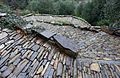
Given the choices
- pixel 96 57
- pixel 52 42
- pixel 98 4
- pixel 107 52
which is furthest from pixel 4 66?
pixel 98 4

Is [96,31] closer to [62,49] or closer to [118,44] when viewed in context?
[118,44]

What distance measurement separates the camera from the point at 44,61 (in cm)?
448

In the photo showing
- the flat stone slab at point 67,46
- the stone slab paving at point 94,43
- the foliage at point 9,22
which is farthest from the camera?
the stone slab paving at point 94,43

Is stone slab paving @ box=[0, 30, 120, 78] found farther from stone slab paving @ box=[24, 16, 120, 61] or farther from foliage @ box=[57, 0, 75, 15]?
foliage @ box=[57, 0, 75, 15]

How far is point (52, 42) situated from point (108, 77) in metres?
1.73

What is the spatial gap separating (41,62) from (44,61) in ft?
0.30

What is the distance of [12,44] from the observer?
15.4 feet

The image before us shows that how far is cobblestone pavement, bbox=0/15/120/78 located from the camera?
13.3ft

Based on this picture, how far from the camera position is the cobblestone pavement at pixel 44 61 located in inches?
159

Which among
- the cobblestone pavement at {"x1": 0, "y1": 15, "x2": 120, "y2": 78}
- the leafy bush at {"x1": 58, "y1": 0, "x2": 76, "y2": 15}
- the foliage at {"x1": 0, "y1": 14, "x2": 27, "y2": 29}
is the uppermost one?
the foliage at {"x1": 0, "y1": 14, "x2": 27, "y2": 29}

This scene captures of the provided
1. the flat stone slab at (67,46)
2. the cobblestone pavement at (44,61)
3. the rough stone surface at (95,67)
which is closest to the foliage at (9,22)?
the cobblestone pavement at (44,61)

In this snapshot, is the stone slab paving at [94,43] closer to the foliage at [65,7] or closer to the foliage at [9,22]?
the foliage at [9,22]

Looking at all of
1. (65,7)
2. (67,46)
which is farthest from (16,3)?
(67,46)

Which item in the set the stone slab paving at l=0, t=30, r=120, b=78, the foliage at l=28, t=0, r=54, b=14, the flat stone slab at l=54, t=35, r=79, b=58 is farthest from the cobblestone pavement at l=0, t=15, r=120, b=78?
the foliage at l=28, t=0, r=54, b=14
